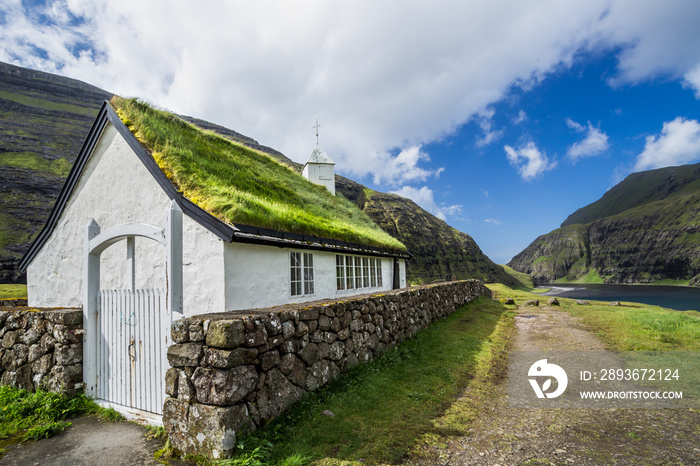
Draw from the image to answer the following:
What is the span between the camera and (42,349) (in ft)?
19.0

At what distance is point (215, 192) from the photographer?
942cm

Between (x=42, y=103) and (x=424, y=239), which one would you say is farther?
(x=424, y=239)

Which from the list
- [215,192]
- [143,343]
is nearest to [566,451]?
[143,343]

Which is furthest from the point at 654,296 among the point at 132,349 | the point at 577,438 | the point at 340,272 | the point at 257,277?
the point at 132,349

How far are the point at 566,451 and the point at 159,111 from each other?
14.4 metres

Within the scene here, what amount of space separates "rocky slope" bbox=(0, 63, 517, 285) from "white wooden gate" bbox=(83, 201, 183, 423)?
5127 centimetres

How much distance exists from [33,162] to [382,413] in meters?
84.5

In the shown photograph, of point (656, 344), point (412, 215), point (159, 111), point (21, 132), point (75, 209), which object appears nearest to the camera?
point (656, 344)

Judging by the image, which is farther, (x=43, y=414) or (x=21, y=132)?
(x=21, y=132)

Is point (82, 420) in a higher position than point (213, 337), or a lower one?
lower

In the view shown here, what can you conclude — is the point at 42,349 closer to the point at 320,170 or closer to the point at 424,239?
the point at 320,170

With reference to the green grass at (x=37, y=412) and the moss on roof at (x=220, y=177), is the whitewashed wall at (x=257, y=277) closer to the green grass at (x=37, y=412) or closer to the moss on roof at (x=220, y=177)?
the moss on roof at (x=220, y=177)

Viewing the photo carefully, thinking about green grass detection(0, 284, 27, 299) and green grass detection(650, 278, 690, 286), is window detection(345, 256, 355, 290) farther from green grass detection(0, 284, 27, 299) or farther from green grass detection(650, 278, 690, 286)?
green grass detection(650, 278, 690, 286)

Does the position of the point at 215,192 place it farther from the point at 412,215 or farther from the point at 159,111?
the point at 412,215
